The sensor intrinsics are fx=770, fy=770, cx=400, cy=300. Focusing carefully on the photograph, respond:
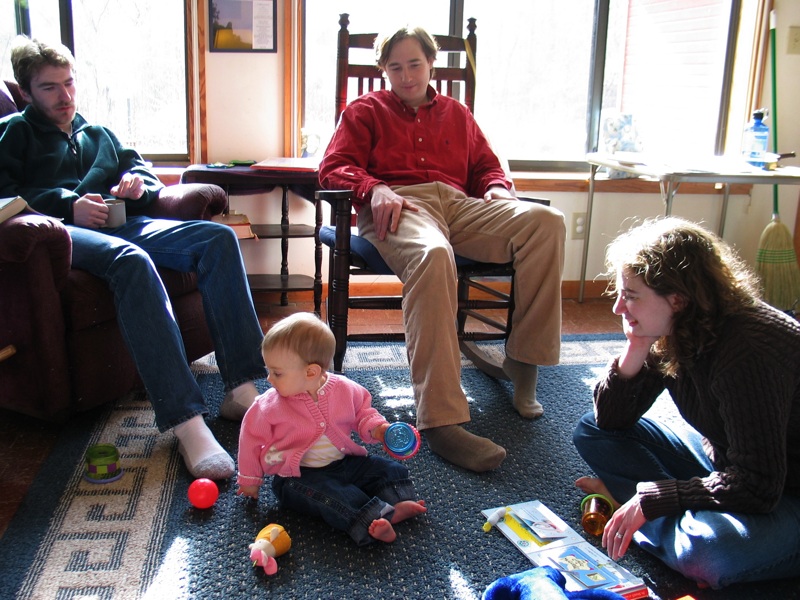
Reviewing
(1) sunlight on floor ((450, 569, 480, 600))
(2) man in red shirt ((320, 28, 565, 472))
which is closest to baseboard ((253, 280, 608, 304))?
(2) man in red shirt ((320, 28, 565, 472))

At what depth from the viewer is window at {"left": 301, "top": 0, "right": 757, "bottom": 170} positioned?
338 centimetres

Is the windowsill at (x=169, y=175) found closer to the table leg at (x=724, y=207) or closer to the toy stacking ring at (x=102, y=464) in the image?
the toy stacking ring at (x=102, y=464)

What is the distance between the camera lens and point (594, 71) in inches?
137

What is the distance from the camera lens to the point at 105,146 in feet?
7.41

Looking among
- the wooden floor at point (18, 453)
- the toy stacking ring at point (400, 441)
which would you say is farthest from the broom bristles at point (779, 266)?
the toy stacking ring at point (400, 441)

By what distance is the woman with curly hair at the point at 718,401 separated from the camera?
124 centimetres

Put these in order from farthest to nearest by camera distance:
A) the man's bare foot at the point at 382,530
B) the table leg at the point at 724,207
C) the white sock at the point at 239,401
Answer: the table leg at the point at 724,207 < the white sock at the point at 239,401 < the man's bare foot at the point at 382,530

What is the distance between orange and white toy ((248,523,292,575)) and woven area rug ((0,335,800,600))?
2 centimetres

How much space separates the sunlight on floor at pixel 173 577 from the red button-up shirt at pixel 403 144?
1151mm

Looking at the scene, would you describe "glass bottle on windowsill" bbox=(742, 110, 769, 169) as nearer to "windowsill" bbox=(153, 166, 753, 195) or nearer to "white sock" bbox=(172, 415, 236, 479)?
"windowsill" bbox=(153, 166, 753, 195)

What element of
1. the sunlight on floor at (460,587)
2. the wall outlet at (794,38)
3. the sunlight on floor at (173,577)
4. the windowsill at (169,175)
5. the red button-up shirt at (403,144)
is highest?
the wall outlet at (794,38)

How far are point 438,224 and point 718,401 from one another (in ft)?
3.34

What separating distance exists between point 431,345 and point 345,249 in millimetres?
480

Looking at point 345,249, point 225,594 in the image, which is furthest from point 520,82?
point 225,594
